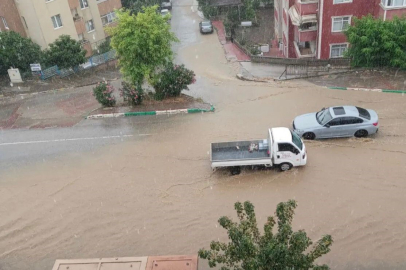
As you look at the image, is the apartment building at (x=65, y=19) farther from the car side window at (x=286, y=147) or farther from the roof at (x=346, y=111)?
the roof at (x=346, y=111)

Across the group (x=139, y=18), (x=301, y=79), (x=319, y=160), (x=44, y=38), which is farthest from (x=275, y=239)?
(x=44, y=38)

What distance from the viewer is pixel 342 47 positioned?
28.2m

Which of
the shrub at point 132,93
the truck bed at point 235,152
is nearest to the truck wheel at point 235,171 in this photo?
the truck bed at point 235,152

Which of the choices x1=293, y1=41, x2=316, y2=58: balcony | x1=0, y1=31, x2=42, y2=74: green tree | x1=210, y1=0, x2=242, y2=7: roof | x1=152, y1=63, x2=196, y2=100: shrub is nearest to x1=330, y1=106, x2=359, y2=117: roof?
x1=152, y1=63, x2=196, y2=100: shrub

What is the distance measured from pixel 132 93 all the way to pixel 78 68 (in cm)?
1066

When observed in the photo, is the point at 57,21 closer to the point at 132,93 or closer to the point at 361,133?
the point at 132,93

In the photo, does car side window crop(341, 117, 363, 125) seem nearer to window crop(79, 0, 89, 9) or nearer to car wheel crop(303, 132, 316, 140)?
car wheel crop(303, 132, 316, 140)

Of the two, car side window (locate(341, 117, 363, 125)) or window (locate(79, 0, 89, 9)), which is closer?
car side window (locate(341, 117, 363, 125))

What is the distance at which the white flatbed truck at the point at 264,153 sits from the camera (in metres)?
15.1

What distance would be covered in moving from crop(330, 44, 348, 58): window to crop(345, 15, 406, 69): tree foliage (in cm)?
417

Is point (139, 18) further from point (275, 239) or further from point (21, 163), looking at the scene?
point (275, 239)

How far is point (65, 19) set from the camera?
32031mm

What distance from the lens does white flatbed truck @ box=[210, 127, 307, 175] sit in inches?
593

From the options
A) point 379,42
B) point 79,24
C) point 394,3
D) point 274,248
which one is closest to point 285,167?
point 274,248
